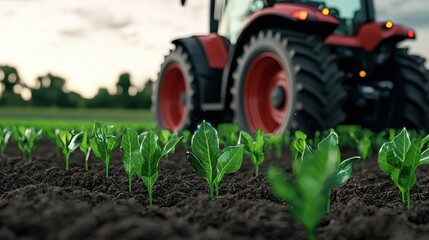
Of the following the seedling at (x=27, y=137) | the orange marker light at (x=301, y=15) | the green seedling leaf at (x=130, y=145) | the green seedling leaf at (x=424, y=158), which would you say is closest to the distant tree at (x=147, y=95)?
the orange marker light at (x=301, y=15)

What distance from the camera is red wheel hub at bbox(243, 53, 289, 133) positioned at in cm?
537

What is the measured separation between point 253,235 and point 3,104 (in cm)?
4680

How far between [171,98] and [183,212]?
6196 millimetres

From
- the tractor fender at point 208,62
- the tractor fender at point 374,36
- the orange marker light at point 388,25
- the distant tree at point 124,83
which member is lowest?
the distant tree at point 124,83

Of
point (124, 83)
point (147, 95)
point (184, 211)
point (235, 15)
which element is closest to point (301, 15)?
point (235, 15)

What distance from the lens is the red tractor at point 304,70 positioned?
15.1 ft

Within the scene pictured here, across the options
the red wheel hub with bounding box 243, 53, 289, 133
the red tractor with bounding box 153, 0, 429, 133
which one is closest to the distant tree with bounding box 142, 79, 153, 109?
the red tractor with bounding box 153, 0, 429, 133

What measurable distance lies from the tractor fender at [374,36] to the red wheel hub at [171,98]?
2977mm

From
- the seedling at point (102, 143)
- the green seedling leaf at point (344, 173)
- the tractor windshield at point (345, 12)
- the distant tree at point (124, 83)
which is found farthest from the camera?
the distant tree at point (124, 83)

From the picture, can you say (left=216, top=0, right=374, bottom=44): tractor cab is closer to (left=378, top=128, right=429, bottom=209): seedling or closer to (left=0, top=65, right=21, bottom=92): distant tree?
(left=378, top=128, right=429, bottom=209): seedling

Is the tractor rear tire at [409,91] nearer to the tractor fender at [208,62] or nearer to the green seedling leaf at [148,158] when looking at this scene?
the tractor fender at [208,62]

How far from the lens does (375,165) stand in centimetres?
405

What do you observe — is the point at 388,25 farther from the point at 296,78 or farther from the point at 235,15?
the point at 235,15

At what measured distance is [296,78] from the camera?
456cm
